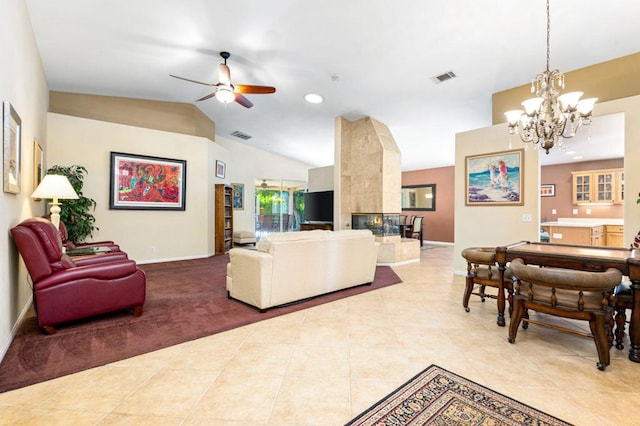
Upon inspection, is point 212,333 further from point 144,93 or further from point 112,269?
point 144,93

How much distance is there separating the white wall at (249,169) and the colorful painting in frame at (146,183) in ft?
7.59

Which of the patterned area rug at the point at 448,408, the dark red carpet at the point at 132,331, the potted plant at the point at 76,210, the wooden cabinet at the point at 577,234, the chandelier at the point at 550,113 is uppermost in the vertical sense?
the chandelier at the point at 550,113

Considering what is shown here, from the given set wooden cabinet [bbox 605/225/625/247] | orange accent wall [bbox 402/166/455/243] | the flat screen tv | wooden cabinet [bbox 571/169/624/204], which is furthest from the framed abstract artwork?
wooden cabinet [bbox 571/169/624/204]

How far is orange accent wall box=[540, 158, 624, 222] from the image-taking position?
6.93m

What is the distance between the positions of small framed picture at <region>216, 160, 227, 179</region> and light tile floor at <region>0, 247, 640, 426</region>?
5.35 m

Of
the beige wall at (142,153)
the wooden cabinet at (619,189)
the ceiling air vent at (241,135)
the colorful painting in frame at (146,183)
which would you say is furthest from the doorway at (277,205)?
the wooden cabinet at (619,189)

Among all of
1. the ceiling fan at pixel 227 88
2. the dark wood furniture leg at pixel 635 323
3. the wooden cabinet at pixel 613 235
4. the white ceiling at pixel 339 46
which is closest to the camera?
the dark wood furniture leg at pixel 635 323

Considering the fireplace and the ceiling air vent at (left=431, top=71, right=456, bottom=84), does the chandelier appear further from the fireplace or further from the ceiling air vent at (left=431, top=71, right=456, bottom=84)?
the fireplace

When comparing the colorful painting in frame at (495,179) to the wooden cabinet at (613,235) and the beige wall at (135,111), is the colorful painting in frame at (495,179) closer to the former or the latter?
the wooden cabinet at (613,235)

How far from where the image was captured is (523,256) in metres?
2.77

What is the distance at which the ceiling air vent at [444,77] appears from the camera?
4.24 metres

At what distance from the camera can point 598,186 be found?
7043mm

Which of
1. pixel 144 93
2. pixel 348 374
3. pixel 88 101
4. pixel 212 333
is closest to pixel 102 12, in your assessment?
pixel 144 93

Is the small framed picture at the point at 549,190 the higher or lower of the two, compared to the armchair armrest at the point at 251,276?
higher
